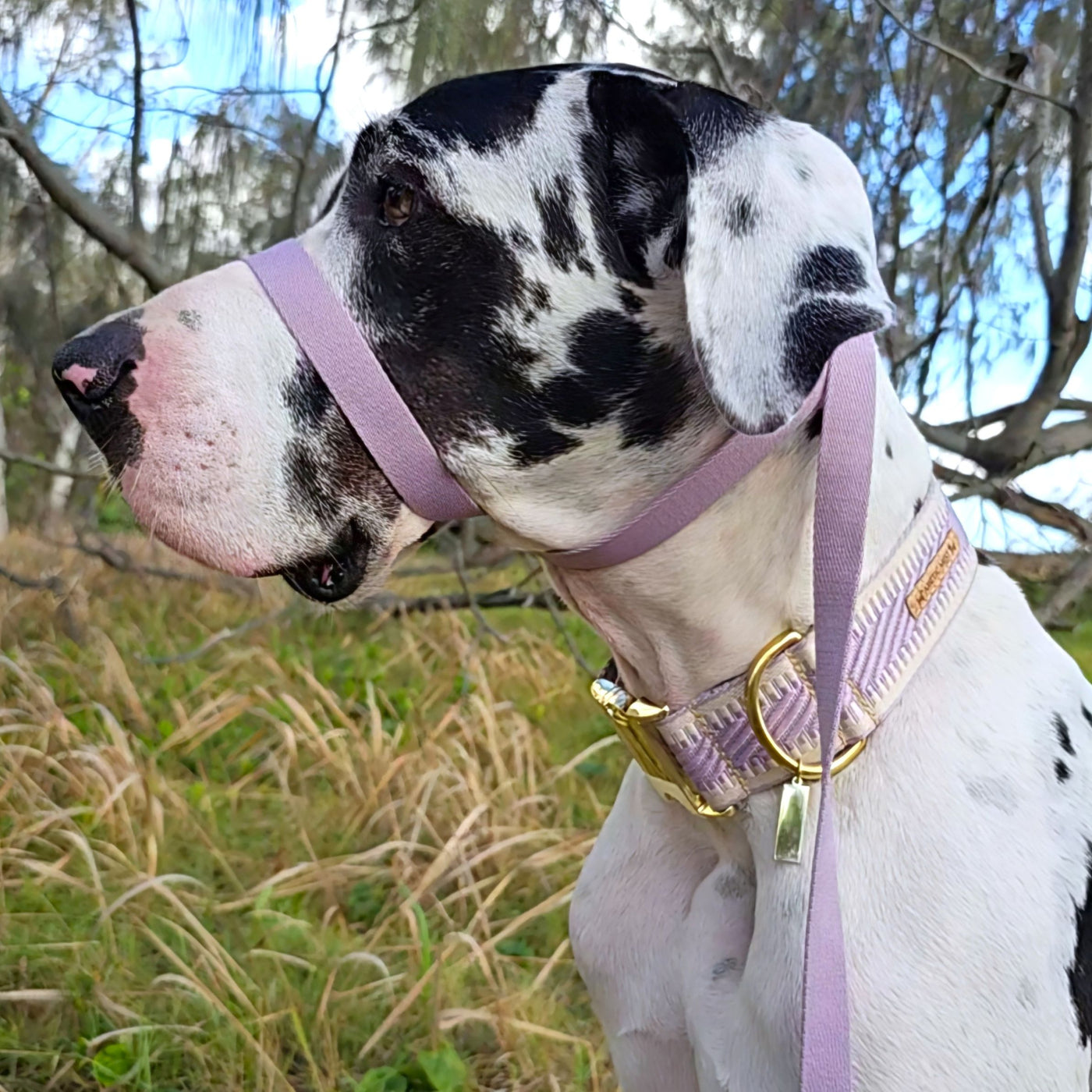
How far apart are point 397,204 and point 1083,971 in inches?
57.1

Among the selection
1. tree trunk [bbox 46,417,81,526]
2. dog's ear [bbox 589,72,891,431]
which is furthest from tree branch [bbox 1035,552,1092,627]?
tree trunk [bbox 46,417,81,526]

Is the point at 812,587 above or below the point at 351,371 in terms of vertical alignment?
below

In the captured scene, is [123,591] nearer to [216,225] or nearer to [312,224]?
[216,225]

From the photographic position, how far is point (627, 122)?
1604 millimetres

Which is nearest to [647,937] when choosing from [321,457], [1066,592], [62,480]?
[321,457]

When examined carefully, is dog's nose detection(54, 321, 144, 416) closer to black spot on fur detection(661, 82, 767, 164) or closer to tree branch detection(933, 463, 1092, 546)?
black spot on fur detection(661, 82, 767, 164)

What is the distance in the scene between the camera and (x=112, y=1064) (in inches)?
101

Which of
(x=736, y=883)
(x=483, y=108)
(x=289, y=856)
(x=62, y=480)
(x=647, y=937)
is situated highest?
(x=483, y=108)

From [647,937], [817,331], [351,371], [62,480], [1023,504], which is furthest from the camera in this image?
[62,480]

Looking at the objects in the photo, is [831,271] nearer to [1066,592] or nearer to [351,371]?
[351,371]

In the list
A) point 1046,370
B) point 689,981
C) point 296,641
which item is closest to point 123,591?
point 296,641

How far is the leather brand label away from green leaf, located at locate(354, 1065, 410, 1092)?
1782 millimetres

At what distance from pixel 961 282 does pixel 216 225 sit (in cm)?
334

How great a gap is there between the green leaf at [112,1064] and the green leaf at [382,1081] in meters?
0.53
